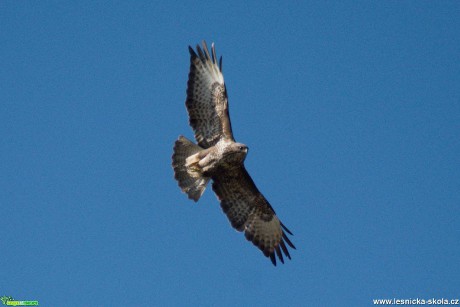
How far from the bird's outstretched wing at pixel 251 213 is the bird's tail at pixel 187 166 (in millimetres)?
478

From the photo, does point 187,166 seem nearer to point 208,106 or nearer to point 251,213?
point 208,106

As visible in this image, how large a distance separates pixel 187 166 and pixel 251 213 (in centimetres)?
154

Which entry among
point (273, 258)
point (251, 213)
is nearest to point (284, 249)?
point (273, 258)

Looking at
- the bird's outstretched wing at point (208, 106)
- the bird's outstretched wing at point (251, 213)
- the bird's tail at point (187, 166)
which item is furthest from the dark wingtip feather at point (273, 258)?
the bird's outstretched wing at point (208, 106)

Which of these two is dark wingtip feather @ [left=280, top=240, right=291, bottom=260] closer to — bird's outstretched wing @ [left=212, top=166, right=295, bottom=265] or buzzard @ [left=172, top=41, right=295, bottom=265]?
bird's outstretched wing @ [left=212, top=166, right=295, bottom=265]

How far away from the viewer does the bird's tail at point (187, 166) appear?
407 inches

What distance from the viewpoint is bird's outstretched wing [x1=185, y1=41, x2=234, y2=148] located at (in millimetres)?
10414

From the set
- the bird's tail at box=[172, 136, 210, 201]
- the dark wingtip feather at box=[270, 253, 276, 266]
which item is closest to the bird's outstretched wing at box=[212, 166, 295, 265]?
the dark wingtip feather at box=[270, 253, 276, 266]

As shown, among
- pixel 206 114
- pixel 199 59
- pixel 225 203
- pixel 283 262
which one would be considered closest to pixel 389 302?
pixel 283 262

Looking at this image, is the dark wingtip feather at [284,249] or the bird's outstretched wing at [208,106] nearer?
the bird's outstretched wing at [208,106]

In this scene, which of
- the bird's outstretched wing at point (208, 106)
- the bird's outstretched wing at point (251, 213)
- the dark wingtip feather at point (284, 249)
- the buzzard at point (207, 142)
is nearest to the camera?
the buzzard at point (207, 142)

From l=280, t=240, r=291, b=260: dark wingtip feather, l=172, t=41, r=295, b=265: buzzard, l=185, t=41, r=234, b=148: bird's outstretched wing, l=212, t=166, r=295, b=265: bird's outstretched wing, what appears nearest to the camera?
l=172, t=41, r=295, b=265: buzzard

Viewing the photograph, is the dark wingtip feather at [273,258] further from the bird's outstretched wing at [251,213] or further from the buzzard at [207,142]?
the buzzard at [207,142]

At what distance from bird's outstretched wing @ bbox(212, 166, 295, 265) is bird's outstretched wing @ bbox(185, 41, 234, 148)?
73cm
